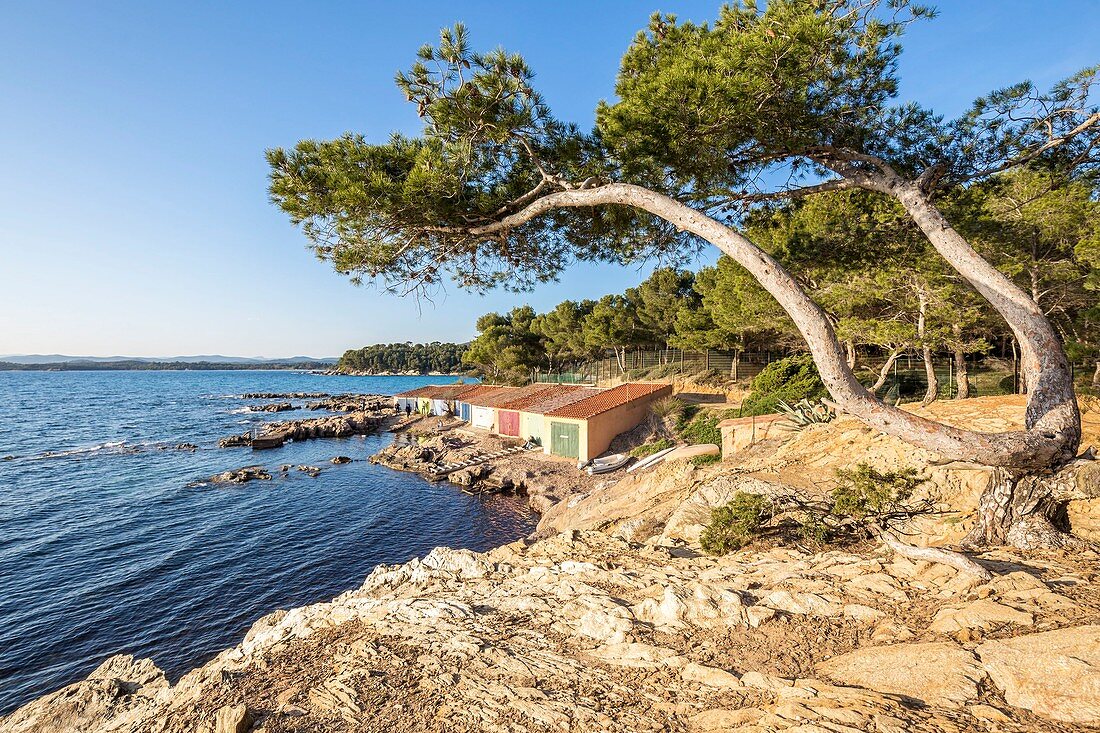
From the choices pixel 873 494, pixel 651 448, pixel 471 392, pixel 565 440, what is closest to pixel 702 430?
pixel 651 448

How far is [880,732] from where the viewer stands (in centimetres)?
239

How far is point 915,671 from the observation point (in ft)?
9.65

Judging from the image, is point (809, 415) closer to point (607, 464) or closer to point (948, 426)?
point (607, 464)

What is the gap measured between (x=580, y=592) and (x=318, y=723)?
274 centimetres

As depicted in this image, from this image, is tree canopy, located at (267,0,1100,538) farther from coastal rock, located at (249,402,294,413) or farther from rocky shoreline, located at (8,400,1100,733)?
coastal rock, located at (249,402,294,413)

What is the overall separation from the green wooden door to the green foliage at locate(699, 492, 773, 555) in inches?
646

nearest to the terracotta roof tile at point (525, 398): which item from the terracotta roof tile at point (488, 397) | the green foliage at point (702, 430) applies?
the terracotta roof tile at point (488, 397)

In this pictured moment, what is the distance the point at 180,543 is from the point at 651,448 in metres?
17.8

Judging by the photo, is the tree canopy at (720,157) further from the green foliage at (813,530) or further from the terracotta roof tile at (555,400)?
the terracotta roof tile at (555,400)

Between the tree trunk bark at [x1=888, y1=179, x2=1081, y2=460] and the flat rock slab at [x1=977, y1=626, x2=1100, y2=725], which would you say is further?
the tree trunk bark at [x1=888, y1=179, x2=1081, y2=460]

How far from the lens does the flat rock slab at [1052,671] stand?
7.95 feet

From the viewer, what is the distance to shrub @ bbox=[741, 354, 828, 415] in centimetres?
1686

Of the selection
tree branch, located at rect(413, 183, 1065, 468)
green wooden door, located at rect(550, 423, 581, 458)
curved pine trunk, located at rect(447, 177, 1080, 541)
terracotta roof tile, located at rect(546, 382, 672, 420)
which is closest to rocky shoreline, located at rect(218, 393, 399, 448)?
green wooden door, located at rect(550, 423, 581, 458)

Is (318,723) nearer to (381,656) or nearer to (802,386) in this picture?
(381,656)
